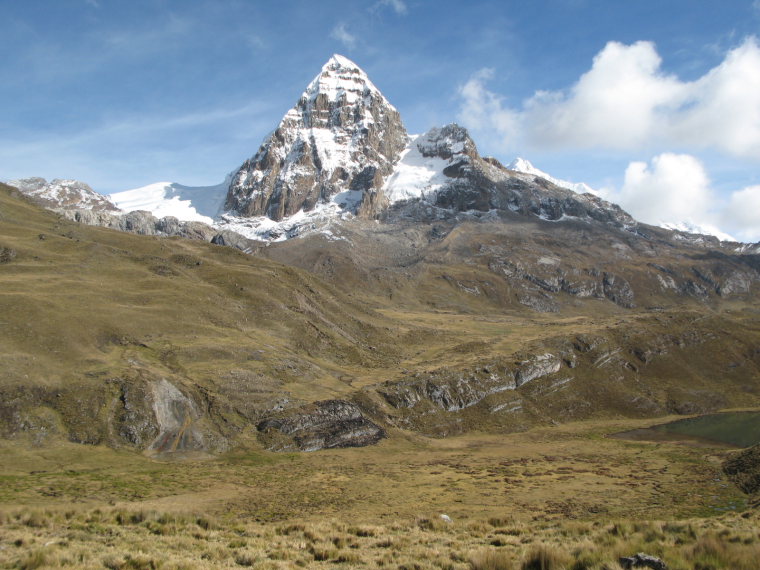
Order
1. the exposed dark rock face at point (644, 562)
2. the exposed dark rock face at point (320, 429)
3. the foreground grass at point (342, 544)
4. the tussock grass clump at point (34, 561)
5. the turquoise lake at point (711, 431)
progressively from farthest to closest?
the turquoise lake at point (711, 431)
the exposed dark rock face at point (320, 429)
the foreground grass at point (342, 544)
the tussock grass clump at point (34, 561)
the exposed dark rock face at point (644, 562)

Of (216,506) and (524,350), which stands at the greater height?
(524,350)

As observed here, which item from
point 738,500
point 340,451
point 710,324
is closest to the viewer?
point 738,500

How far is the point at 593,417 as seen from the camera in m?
113

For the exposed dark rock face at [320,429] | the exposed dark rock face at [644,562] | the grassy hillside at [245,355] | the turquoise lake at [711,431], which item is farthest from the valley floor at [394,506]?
the grassy hillside at [245,355]

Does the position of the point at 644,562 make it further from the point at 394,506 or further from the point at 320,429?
the point at 320,429

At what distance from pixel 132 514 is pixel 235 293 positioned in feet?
339

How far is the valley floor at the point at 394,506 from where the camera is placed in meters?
19.1

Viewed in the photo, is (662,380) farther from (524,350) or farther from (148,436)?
(148,436)

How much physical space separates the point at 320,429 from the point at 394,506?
35409mm

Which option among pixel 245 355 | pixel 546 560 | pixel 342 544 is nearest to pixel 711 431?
pixel 245 355

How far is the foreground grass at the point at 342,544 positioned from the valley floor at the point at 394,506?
94 mm

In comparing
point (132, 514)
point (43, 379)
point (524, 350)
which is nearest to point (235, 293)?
point (43, 379)

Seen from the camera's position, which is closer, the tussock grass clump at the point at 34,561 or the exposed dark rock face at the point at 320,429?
the tussock grass clump at the point at 34,561

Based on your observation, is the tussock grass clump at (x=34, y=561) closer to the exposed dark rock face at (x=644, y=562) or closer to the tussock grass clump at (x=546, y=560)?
the tussock grass clump at (x=546, y=560)
